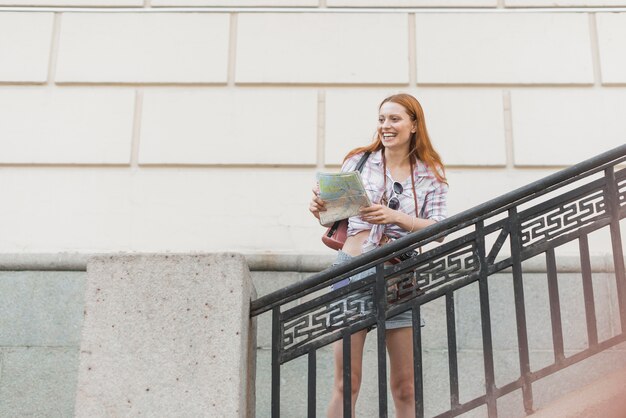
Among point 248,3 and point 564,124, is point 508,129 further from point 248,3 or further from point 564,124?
point 248,3

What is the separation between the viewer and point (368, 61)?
21.9 ft

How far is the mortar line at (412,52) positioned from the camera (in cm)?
664

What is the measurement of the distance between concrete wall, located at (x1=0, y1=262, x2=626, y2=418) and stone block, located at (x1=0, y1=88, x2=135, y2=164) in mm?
1000

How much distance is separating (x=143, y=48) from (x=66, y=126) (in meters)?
0.88

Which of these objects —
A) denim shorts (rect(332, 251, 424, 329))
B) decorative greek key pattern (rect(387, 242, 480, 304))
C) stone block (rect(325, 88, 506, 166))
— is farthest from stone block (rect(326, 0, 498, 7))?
decorative greek key pattern (rect(387, 242, 480, 304))

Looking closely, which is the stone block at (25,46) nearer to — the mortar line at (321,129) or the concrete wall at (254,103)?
the concrete wall at (254,103)

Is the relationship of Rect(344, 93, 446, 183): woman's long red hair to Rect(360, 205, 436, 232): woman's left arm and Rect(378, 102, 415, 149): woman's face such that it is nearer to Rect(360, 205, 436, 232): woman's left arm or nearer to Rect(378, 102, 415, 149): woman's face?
Rect(378, 102, 415, 149): woman's face

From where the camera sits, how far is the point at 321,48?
6730 millimetres

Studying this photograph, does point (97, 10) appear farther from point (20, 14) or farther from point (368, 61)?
point (368, 61)

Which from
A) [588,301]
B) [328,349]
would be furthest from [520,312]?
[328,349]

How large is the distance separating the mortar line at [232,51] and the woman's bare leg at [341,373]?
319 cm

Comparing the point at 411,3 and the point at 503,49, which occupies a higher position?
the point at 411,3

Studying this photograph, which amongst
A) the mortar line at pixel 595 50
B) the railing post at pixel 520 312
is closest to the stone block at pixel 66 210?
the railing post at pixel 520 312

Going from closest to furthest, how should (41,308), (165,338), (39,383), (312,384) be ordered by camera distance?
1. (165,338)
2. (312,384)
3. (39,383)
4. (41,308)
